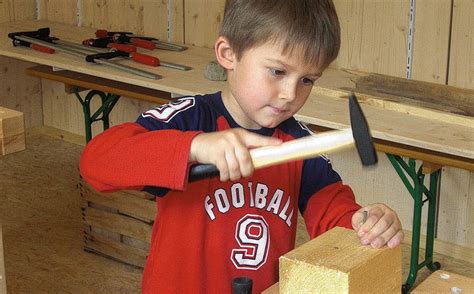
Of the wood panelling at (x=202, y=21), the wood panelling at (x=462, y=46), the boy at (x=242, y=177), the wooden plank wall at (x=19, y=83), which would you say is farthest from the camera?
the wooden plank wall at (x=19, y=83)

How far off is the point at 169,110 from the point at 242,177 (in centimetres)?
27

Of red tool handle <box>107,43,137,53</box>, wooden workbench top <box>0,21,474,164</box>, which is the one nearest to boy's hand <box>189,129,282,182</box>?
wooden workbench top <box>0,21,474,164</box>

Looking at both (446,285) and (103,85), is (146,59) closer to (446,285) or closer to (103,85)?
(103,85)

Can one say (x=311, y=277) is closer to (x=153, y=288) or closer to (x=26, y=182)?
(x=153, y=288)

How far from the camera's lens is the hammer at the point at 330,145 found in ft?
4.98

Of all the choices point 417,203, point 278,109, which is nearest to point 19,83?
point 417,203

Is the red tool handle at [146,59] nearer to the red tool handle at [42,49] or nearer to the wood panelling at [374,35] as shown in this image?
the red tool handle at [42,49]

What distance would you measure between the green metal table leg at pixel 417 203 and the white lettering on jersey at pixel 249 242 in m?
2.23

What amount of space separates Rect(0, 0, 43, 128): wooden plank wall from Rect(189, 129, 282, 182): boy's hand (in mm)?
5422

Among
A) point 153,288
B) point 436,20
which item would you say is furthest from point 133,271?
point 153,288

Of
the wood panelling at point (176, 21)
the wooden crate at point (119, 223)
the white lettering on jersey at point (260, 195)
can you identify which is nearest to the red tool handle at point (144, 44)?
the wood panelling at point (176, 21)

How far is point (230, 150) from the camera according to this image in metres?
1.61

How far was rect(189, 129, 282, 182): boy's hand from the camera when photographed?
1.60 metres

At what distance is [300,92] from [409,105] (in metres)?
2.44
